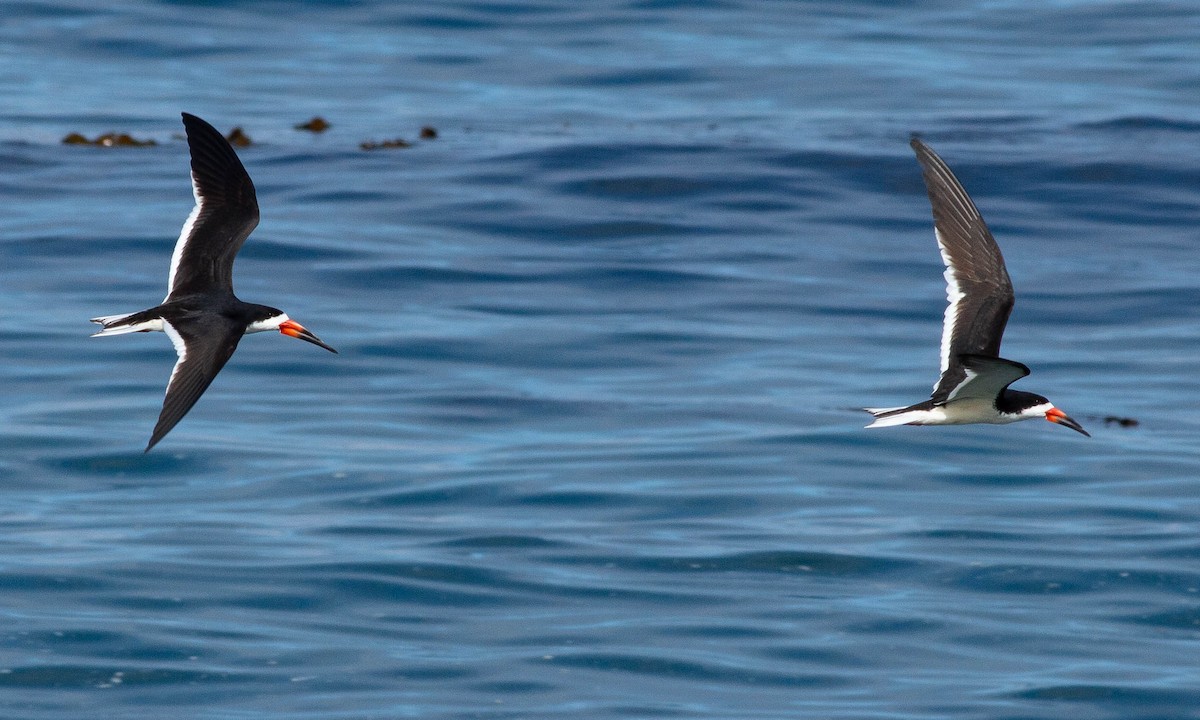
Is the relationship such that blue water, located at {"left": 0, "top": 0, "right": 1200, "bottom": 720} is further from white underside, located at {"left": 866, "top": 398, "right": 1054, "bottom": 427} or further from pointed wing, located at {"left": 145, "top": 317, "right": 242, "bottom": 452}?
pointed wing, located at {"left": 145, "top": 317, "right": 242, "bottom": 452}

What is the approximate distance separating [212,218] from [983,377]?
203 inches

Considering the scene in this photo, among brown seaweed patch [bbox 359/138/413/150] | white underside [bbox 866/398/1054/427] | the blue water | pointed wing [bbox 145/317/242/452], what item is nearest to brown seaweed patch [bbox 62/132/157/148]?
the blue water

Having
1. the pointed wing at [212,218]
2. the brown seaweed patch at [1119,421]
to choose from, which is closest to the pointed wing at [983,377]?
the pointed wing at [212,218]

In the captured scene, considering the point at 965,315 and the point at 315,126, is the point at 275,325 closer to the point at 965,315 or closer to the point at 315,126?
the point at 965,315

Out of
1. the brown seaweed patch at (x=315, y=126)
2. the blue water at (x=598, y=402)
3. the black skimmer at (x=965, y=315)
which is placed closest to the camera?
the black skimmer at (x=965, y=315)

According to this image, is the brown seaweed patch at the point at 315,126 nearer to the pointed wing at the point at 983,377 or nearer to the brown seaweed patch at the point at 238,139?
the brown seaweed patch at the point at 238,139

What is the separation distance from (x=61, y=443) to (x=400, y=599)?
202 inches

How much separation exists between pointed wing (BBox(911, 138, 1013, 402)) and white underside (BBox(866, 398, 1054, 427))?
0.12 m

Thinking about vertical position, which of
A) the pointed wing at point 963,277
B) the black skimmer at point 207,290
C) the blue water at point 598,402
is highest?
the pointed wing at point 963,277

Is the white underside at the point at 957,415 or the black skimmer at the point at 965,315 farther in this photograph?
the black skimmer at the point at 965,315

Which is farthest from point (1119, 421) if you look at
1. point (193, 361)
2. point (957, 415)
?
point (193, 361)

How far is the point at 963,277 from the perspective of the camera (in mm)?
11133

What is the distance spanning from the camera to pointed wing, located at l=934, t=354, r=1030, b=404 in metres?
9.99

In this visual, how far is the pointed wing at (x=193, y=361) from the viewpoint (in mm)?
9484
